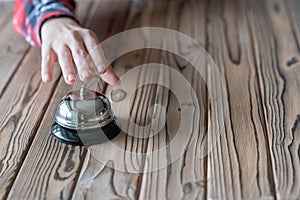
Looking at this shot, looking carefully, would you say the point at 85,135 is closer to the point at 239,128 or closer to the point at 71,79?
the point at 71,79

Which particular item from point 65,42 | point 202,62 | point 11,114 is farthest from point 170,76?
point 11,114

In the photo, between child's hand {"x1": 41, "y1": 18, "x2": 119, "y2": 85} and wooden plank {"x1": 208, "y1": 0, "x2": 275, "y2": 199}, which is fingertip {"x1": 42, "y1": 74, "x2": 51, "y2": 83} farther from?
wooden plank {"x1": 208, "y1": 0, "x2": 275, "y2": 199}

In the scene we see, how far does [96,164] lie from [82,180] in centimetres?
5

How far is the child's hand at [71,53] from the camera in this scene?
103 cm

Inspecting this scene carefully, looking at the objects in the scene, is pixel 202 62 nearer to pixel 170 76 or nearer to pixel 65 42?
pixel 170 76

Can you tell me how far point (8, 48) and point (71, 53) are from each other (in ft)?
0.98

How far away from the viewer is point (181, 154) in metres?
0.93

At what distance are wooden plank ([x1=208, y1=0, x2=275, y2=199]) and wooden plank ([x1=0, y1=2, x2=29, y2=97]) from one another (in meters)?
0.46

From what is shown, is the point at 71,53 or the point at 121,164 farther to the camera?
the point at 71,53

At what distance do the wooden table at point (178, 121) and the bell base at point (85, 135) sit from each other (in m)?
0.01

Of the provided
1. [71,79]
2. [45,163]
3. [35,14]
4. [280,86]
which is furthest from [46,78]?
[280,86]

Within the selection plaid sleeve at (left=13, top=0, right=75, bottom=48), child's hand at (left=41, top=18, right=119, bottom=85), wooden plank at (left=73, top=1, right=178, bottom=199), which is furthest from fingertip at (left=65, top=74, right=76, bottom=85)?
plaid sleeve at (left=13, top=0, right=75, bottom=48)

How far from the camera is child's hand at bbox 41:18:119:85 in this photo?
1028mm

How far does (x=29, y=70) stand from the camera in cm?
122
